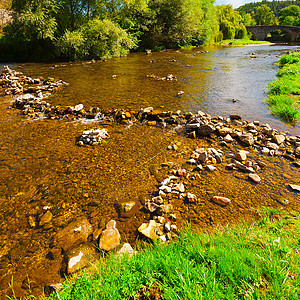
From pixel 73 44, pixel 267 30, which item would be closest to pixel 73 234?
pixel 73 44

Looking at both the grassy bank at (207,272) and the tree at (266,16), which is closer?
the grassy bank at (207,272)

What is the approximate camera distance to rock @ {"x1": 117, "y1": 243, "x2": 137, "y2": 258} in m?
2.72

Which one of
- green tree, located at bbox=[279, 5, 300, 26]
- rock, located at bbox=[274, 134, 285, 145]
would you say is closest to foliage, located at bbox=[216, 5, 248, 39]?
green tree, located at bbox=[279, 5, 300, 26]

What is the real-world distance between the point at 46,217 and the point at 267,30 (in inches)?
4617

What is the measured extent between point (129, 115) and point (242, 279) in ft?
23.3

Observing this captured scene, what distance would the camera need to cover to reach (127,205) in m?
3.90

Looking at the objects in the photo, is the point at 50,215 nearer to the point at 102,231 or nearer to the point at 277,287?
the point at 102,231

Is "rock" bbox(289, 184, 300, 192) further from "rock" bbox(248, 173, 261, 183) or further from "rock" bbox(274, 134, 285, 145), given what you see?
"rock" bbox(274, 134, 285, 145)

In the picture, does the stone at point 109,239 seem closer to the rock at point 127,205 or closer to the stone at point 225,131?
the rock at point 127,205

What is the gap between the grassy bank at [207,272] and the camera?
6.28 ft

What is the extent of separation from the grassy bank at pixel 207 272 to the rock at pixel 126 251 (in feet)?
0.45

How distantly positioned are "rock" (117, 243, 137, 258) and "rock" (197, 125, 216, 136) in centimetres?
480

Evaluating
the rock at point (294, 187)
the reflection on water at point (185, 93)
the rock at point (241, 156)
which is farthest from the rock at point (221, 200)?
the reflection on water at point (185, 93)

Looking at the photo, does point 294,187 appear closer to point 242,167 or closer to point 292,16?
point 242,167
